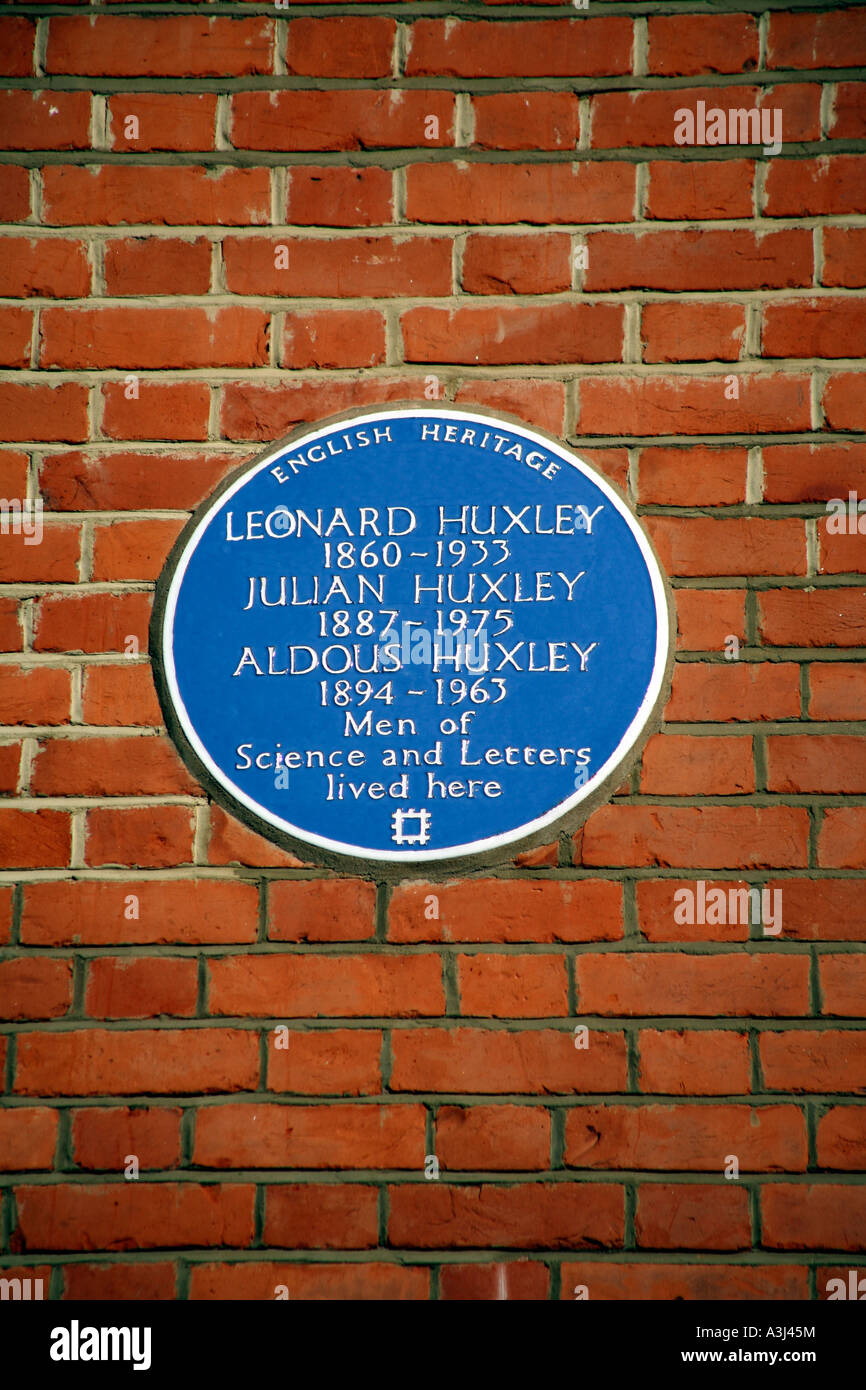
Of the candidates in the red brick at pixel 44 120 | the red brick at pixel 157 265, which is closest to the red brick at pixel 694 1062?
the red brick at pixel 157 265

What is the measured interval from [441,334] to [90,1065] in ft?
4.34

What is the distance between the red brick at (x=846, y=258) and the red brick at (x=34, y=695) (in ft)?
4.72

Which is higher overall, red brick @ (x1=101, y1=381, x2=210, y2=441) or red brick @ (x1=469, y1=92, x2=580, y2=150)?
red brick @ (x1=469, y1=92, x2=580, y2=150)

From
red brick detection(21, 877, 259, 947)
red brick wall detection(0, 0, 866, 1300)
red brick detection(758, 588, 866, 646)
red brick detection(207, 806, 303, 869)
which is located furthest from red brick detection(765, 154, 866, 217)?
red brick detection(21, 877, 259, 947)

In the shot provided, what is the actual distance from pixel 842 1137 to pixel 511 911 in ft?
2.01

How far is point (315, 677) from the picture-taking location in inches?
62.9

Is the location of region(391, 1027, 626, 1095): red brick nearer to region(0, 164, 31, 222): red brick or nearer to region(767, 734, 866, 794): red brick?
region(767, 734, 866, 794): red brick

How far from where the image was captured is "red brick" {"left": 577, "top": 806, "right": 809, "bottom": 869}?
156cm

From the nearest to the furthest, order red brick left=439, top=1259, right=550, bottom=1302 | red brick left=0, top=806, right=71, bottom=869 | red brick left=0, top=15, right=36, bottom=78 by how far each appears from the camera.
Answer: red brick left=439, top=1259, right=550, bottom=1302
red brick left=0, top=806, right=71, bottom=869
red brick left=0, top=15, right=36, bottom=78
